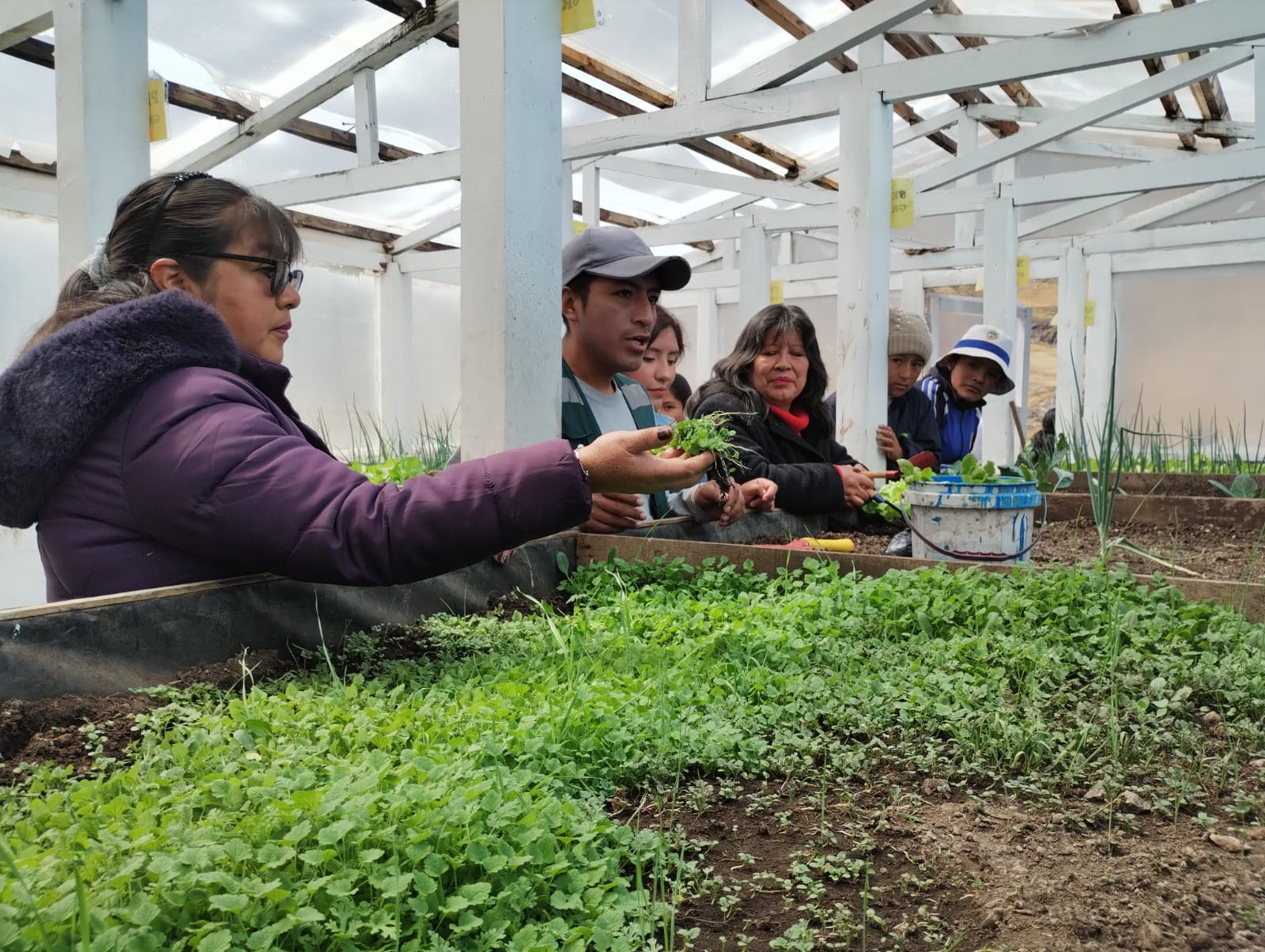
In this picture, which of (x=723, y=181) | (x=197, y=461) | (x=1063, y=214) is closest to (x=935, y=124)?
(x=1063, y=214)

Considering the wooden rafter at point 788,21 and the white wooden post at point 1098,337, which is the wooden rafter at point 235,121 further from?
the white wooden post at point 1098,337

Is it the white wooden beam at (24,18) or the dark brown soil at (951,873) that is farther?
the white wooden beam at (24,18)

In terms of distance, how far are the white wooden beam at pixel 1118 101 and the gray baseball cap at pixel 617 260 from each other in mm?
4135

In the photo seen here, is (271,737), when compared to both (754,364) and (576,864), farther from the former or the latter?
(754,364)

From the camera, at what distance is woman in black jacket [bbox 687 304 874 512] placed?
3719mm

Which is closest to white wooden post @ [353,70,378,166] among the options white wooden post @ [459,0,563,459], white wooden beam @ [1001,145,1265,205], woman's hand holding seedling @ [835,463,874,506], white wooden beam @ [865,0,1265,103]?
white wooden beam @ [865,0,1265,103]

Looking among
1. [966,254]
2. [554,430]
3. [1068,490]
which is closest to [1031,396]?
[966,254]

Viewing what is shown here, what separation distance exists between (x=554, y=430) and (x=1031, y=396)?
17107 millimetres

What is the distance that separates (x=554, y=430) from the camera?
269 cm

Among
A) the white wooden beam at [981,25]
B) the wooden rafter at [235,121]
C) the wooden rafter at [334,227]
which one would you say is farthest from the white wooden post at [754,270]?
the wooden rafter at [334,227]

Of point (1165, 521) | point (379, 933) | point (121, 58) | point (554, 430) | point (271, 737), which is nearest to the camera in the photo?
point (379, 933)

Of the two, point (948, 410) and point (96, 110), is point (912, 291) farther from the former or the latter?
point (96, 110)

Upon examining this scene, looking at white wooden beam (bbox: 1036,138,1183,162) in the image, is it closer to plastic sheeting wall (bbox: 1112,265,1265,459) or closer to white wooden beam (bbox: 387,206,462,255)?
plastic sheeting wall (bbox: 1112,265,1265,459)

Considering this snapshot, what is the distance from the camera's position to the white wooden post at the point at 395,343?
938 cm
